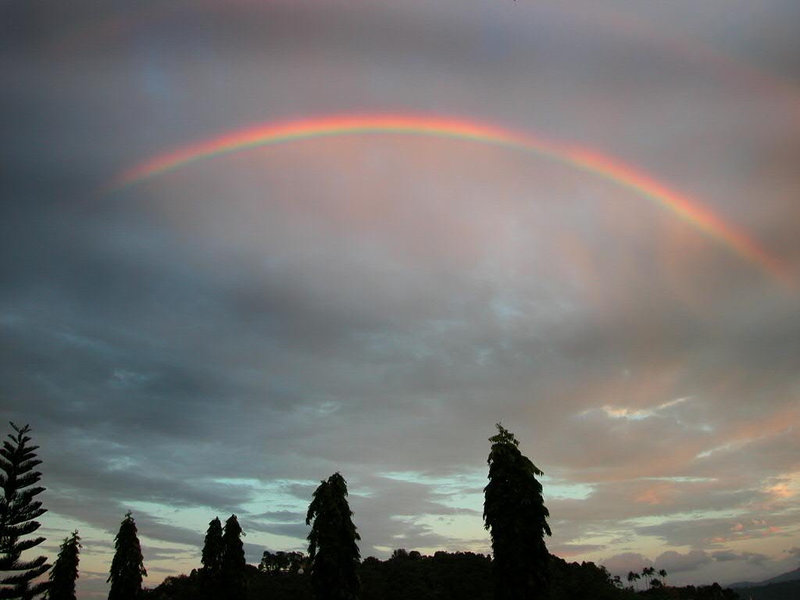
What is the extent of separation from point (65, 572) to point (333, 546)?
150 ft

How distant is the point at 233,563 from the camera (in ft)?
203

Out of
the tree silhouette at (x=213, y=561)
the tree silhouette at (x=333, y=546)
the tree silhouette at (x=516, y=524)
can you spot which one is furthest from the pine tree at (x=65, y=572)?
the tree silhouette at (x=516, y=524)

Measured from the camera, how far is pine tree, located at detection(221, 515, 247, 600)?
6062 cm

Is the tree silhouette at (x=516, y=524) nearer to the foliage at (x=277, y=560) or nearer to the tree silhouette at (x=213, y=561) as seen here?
the tree silhouette at (x=213, y=561)

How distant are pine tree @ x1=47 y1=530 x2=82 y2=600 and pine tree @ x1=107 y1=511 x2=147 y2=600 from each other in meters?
10.1

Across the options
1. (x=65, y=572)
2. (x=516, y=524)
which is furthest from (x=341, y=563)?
(x=65, y=572)

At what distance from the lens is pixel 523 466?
35.9 meters

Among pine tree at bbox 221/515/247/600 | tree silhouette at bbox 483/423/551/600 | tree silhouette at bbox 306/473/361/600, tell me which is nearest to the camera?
tree silhouette at bbox 483/423/551/600

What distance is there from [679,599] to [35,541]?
148105 millimetres

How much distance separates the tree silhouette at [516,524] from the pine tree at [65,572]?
5813 cm

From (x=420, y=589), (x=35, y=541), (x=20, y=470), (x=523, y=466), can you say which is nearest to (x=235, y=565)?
(x=35, y=541)

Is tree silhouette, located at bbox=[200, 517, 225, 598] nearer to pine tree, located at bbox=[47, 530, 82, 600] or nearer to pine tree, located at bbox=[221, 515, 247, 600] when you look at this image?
pine tree, located at bbox=[221, 515, 247, 600]

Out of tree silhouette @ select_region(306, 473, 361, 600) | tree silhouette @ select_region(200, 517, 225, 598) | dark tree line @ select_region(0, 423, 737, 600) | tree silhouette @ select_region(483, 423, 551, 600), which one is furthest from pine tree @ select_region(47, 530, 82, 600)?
tree silhouette @ select_region(483, 423, 551, 600)

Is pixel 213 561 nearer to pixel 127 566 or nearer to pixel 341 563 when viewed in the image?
pixel 127 566
